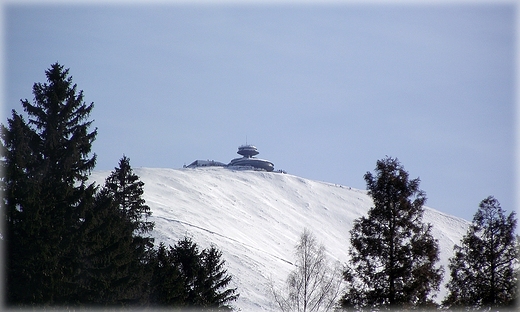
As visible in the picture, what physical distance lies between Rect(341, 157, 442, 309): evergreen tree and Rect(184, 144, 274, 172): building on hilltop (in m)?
144

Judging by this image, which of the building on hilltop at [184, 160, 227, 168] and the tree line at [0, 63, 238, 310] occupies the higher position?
the building on hilltop at [184, 160, 227, 168]

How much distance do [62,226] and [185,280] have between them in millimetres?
12748

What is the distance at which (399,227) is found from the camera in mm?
24266

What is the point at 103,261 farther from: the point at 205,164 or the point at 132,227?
the point at 205,164

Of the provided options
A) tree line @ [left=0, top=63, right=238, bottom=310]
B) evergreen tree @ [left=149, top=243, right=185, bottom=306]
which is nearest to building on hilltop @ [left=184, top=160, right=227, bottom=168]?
evergreen tree @ [left=149, top=243, right=185, bottom=306]

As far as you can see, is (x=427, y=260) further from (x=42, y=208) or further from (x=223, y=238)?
(x=223, y=238)

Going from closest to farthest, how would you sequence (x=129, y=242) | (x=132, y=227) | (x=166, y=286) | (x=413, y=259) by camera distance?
(x=413, y=259) → (x=129, y=242) → (x=166, y=286) → (x=132, y=227)

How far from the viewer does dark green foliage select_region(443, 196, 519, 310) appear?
24.4 meters

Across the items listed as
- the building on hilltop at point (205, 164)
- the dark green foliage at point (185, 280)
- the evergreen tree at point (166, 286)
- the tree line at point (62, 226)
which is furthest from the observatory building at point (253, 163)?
the tree line at point (62, 226)

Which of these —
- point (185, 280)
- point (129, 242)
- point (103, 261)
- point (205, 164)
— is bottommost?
point (185, 280)

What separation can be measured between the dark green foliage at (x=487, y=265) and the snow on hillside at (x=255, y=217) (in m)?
34.9

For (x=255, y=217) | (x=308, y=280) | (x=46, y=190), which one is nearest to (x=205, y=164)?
(x=255, y=217)

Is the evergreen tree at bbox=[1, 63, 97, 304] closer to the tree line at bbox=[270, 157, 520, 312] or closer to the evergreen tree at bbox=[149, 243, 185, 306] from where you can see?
the evergreen tree at bbox=[149, 243, 185, 306]

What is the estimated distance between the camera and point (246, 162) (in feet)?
602
